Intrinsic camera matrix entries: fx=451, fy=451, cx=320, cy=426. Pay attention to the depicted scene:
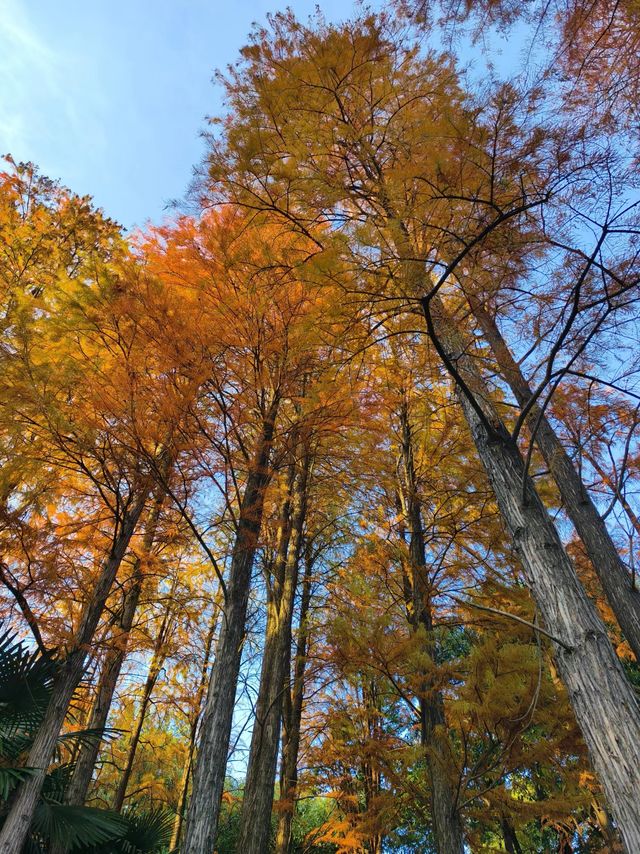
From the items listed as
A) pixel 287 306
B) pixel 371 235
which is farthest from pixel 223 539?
pixel 371 235

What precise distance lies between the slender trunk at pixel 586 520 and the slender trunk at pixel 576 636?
4.42ft

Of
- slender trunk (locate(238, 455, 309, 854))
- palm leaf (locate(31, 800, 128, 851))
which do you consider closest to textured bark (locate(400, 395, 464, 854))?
slender trunk (locate(238, 455, 309, 854))

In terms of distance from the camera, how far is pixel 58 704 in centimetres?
389

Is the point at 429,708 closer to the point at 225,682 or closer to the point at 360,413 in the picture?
the point at 225,682

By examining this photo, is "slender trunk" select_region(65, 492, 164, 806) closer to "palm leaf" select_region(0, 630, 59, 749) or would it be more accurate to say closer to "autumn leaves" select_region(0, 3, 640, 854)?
"autumn leaves" select_region(0, 3, 640, 854)

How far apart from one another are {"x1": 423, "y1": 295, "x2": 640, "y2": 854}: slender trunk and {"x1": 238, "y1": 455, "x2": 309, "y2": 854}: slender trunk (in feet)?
9.18

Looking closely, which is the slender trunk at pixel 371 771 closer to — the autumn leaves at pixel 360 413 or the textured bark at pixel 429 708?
the autumn leaves at pixel 360 413

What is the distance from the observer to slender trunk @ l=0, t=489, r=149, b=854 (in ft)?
11.0

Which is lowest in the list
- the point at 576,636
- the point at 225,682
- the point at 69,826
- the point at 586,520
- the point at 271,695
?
the point at 69,826

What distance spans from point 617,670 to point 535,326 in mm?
2104

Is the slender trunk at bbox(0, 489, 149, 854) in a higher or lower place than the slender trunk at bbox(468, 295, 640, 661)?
lower

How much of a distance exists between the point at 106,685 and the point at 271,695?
213 centimetres

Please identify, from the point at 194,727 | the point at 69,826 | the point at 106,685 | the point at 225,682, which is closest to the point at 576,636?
the point at 225,682

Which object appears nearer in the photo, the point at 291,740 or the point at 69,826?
the point at 69,826
